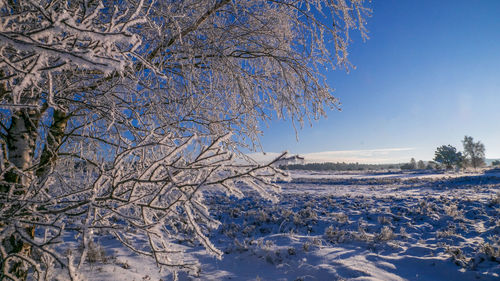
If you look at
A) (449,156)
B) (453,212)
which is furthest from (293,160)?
(449,156)

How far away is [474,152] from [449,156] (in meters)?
9.66

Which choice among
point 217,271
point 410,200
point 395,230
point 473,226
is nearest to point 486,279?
point 395,230

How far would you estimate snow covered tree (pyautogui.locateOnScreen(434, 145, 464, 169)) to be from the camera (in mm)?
45906

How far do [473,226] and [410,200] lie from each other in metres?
4.26

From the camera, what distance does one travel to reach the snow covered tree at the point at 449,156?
151 ft

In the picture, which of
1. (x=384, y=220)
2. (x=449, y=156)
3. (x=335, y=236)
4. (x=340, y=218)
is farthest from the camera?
(x=449, y=156)

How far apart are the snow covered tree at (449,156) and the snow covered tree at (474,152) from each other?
6549mm

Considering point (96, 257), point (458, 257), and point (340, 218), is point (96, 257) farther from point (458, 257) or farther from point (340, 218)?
point (458, 257)

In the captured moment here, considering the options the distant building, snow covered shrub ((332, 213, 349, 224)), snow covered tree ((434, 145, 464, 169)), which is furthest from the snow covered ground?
snow covered tree ((434, 145, 464, 169))

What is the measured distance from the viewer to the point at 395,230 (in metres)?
6.82

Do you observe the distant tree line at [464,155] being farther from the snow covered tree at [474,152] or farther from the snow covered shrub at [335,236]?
the snow covered shrub at [335,236]

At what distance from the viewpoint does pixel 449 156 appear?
153 feet

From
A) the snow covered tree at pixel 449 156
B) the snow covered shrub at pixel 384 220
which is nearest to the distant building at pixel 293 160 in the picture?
the snow covered shrub at pixel 384 220

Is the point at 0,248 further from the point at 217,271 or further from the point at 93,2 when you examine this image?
the point at 217,271
